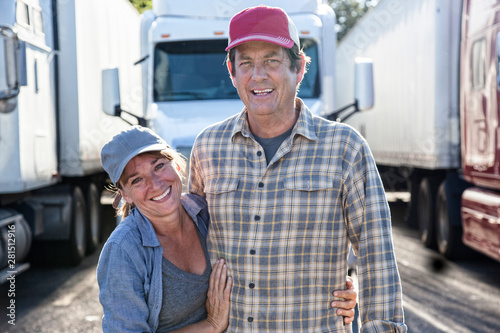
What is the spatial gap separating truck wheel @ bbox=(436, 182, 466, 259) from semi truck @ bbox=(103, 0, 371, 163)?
3177 millimetres

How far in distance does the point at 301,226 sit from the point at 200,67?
5.83m

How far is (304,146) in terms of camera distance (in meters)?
2.74

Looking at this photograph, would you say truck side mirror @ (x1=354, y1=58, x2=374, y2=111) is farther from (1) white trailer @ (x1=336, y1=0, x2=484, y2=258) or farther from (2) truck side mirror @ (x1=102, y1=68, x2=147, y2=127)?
(2) truck side mirror @ (x1=102, y1=68, x2=147, y2=127)

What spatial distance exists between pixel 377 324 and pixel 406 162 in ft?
35.6

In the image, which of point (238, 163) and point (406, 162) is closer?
point (238, 163)

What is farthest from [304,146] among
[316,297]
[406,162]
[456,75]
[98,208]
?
[406,162]

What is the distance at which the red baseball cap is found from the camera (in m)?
2.75

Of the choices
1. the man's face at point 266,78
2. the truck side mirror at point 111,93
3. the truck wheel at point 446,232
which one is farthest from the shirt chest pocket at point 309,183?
the truck wheel at point 446,232

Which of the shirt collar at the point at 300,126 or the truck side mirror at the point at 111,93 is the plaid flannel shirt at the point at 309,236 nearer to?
the shirt collar at the point at 300,126

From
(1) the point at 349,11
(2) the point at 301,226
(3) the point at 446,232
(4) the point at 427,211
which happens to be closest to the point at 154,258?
(2) the point at 301,226

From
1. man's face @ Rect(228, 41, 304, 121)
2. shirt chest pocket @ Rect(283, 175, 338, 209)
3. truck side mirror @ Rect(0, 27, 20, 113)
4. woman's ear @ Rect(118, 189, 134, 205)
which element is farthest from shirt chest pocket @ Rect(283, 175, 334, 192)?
truck side mirror @ Rect(0, 27, 20, 113)

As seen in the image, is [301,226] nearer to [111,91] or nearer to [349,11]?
[111,91]

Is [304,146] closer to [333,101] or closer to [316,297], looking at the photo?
[316,297]

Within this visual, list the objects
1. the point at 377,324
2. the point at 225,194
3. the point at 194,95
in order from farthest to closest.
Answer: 1. the point at 194,95
2. the point at 225,194
3. the point at 377,324
